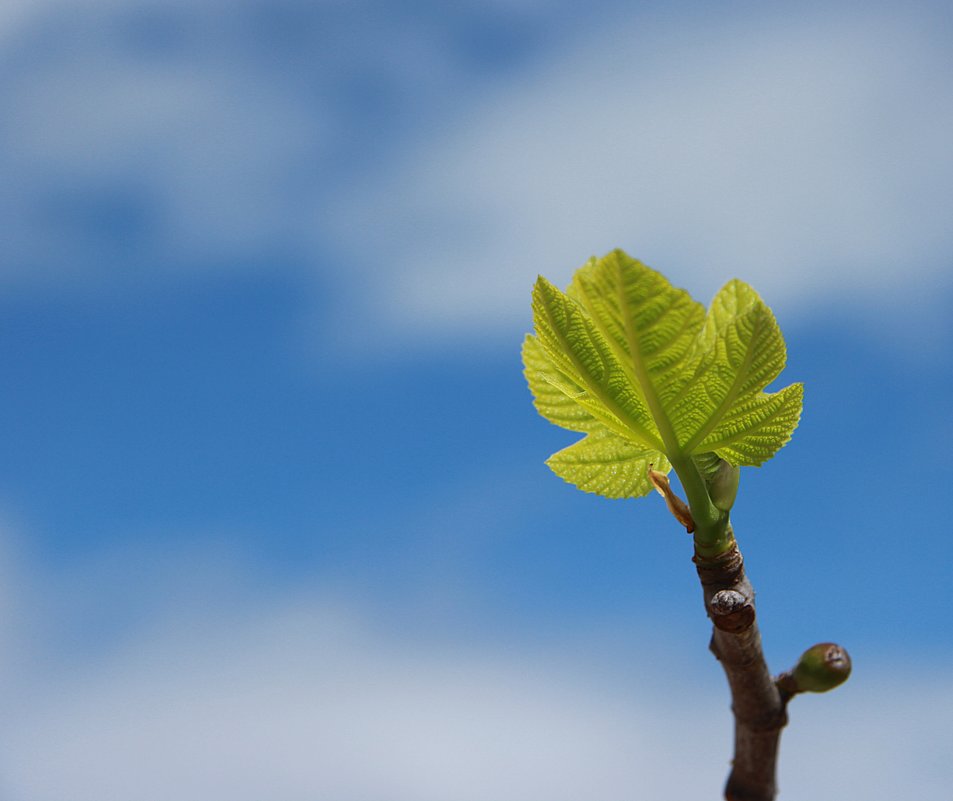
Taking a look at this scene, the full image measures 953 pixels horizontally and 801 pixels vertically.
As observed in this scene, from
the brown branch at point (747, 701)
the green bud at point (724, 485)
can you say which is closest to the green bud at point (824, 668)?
the brown branch at point (747, 701)

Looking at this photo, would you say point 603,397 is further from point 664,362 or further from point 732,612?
point 732,612

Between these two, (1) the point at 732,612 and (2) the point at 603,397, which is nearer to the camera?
(1) the point at 732,612

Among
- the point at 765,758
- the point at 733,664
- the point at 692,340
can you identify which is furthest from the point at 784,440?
the point at 765,758

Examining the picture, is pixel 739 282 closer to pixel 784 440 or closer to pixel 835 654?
pixel 784 440

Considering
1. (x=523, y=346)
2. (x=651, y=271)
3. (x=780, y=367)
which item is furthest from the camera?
(x=523, y=346)

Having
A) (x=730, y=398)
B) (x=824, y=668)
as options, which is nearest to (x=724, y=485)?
(x=730, y=398)

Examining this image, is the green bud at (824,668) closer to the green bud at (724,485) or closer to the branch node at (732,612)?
the branch node at (732,612)

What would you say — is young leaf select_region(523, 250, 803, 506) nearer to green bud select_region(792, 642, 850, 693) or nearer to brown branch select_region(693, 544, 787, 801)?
brown branch select_region(693, 544, 787, 801)
